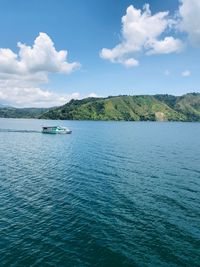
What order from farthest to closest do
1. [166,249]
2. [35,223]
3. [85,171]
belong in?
[85,171] → [35,223] → [166,249]

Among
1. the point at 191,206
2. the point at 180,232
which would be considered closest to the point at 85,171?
the point at 191,206

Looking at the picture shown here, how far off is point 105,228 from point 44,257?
32.6 feet

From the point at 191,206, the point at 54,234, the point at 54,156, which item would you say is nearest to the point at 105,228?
the point at 54,234

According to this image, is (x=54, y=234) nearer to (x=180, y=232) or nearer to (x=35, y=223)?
(x=35, y=223)

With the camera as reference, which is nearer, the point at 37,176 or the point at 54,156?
the point at 37,176

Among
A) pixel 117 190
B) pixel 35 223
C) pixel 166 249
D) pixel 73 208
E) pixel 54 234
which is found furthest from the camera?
pixel 117 190

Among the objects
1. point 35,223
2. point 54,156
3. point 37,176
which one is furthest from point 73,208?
point 54,156

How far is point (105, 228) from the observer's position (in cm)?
3675

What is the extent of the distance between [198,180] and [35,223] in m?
38.9

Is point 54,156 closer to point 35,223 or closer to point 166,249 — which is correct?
point 35,223

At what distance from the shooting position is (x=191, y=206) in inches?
1750

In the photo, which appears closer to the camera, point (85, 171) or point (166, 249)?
point (166, 249)

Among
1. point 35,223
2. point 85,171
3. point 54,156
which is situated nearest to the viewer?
point 35,223

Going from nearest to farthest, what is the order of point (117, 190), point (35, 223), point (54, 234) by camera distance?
point (54, 234) → point (35, 223) → point (117, 190)
